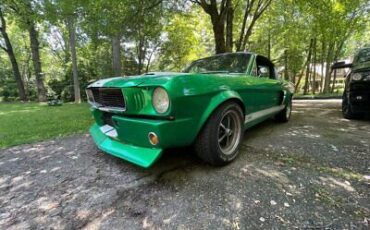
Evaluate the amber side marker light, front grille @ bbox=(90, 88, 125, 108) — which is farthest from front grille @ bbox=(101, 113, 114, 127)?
the amber side marker light

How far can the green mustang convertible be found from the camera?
190 centimetres

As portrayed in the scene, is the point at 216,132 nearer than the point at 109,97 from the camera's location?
Yes

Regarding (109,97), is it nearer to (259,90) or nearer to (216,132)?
(216,132)

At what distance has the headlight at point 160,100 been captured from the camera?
188cm

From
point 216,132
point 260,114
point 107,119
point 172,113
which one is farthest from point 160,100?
point 260,114

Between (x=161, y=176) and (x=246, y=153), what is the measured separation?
1.22 metres

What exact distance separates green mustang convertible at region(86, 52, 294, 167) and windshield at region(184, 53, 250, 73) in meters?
0.30

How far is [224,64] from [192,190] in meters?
2.07

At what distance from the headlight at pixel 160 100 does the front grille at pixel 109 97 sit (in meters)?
0.41

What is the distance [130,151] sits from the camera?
7.12 ft

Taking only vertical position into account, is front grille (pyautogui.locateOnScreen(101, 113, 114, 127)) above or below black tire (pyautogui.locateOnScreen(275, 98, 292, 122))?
above

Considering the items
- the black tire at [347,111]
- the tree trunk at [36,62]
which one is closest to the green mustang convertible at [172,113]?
the black tire at [347,111]

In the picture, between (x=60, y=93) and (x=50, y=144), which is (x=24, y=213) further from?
(x=60, y=93)

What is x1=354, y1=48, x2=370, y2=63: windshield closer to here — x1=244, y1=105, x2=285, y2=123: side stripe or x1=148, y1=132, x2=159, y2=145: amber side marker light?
x1=244, y1=105, x2=285, y2=123: side stripe
